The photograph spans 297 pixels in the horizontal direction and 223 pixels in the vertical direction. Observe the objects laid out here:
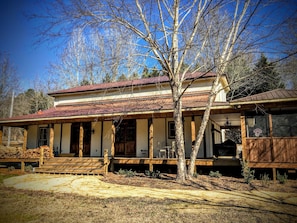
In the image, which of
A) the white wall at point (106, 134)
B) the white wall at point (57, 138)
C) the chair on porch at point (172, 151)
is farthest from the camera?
the white wall at point (57, 138)

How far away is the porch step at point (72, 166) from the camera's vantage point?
11102 millimetres

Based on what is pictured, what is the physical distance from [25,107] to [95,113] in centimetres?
3247

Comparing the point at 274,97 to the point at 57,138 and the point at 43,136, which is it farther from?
the point at 43,136

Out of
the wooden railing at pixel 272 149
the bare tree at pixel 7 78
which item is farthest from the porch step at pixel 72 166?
the bare tree at pixel 7 78

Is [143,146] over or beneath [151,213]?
over

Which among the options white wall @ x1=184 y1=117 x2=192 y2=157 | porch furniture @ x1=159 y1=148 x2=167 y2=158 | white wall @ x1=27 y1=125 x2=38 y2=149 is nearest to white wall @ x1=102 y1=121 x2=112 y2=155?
porch furniture @ x1=159 y1=148 x2=167 y2=158

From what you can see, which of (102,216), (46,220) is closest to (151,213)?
(102,216)

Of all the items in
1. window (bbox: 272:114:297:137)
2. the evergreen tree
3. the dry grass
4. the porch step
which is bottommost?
the dry grass

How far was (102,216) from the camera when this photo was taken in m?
4.71

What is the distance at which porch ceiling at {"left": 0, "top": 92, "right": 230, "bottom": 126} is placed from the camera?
11156mm

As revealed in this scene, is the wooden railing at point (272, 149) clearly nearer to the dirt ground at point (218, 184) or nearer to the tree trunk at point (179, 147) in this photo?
the dirt ground at point (218, 184)

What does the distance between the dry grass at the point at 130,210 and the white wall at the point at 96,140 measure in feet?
25.9

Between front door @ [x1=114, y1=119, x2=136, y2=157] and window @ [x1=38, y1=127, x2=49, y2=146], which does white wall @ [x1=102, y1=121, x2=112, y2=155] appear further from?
window @ [x1=38, y1=127, x2=49, y2=146]

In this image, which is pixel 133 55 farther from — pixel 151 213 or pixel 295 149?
pixel 295 149
